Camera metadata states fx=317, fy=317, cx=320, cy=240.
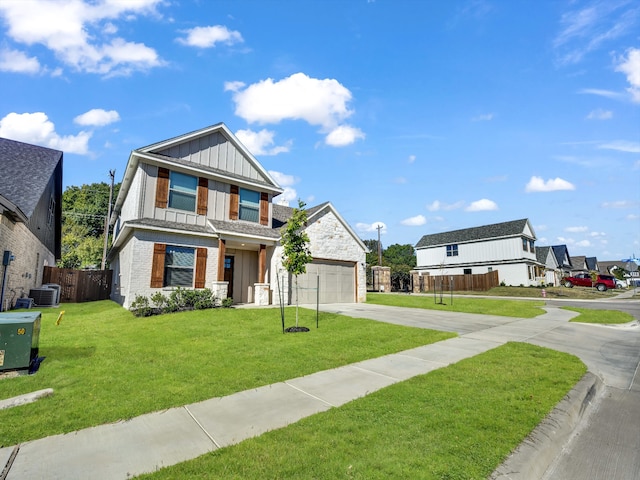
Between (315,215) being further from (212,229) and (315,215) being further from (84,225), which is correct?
(84,225)

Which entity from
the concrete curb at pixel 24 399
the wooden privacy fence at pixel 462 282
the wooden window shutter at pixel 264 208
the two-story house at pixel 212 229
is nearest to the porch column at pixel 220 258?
the two-story house at pixel 212 229

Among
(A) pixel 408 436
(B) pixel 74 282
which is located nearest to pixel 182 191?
(B) pixel 74 282

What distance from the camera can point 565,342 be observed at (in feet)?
29.1

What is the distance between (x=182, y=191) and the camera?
14820 mm

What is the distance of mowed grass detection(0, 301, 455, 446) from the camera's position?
163 inches

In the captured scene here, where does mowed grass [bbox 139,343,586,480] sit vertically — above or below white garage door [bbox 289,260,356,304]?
below

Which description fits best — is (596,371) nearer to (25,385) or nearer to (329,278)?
(25,385)

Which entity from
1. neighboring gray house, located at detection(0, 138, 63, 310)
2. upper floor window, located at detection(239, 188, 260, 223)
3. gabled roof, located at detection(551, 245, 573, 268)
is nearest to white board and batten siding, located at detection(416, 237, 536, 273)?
gabled roof, located at detection(551, 245, 573, 268)

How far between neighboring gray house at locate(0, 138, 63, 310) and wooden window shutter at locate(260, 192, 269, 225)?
9474 millimetres

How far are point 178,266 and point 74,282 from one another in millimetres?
10285

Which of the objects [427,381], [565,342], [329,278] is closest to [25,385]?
[427,381]

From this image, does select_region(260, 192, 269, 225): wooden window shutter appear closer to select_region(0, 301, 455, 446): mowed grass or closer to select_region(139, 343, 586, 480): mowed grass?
select_region(0, 301, 455, 446): mowed grass

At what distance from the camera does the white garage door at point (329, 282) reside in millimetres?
17391

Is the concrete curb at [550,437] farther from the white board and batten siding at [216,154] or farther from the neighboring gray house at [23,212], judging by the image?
the white board and batten siding at [216,154]
